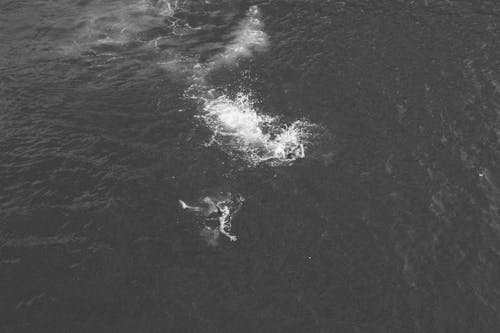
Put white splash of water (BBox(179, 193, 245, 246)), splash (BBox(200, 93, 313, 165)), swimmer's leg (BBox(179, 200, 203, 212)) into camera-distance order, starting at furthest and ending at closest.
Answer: splash (BBox(200, 93, 313, 165)), swimmer's leg (BBox(179, 200, 203, 212)), white splash of water (BBox(179, 193, 245, 246))

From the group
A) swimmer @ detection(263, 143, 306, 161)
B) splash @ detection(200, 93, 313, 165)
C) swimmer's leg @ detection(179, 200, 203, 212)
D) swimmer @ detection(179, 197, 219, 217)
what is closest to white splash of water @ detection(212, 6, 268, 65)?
splash @ detection(200, 93, 313, 165)

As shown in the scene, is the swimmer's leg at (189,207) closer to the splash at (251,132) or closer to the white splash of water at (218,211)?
the white splash of water at (218,211)

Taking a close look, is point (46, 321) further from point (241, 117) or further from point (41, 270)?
point (241, 117)

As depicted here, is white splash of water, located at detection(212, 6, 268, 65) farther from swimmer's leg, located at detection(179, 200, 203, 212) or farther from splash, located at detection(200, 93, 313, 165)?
swimmer's leg, located at detection(179, 200, 203, 212)

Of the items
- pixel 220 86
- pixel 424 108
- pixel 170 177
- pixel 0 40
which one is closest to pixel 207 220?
pixel 170 177

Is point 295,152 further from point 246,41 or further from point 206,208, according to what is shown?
point 246,41

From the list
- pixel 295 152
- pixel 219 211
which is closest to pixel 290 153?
pixel 295 152
